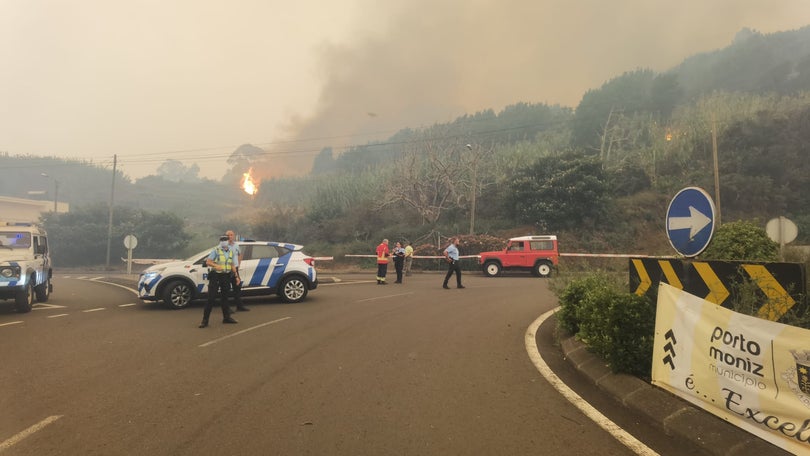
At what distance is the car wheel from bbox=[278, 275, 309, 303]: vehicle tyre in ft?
6.99

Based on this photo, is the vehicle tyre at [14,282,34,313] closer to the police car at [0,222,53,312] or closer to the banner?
the police car at [0,222,53,312]

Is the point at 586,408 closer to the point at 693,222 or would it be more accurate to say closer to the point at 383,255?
the point at 693,222

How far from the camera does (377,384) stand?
4.98 meters

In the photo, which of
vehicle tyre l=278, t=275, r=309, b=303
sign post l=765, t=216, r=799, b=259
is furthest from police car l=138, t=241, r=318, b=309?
sign post l=765, t=216, r=799, b=259

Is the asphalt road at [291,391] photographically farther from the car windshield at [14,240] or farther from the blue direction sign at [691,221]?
the car windshield at [14,240]

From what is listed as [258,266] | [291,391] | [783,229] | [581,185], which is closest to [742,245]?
[291,391]

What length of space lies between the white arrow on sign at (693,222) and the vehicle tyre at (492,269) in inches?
712

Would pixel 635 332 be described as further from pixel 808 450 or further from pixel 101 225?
pixel 101 225

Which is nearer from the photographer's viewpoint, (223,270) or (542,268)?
(223,270)

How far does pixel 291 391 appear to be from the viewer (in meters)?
4.75

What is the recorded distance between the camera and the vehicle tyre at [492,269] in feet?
76.0

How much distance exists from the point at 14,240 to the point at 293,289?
7056 millimetres

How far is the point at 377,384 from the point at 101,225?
163 feet

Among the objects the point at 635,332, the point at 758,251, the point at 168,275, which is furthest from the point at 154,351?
the point at 758,251
